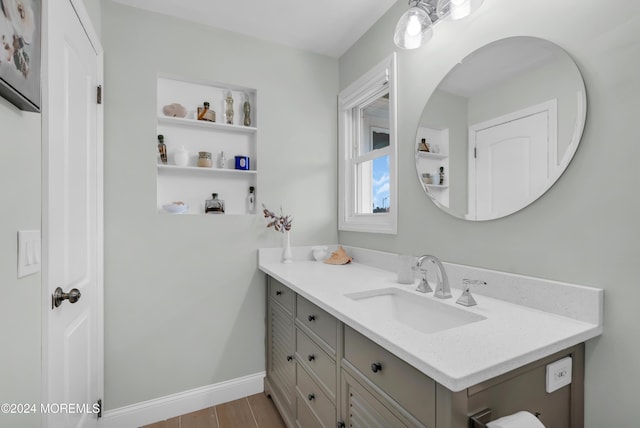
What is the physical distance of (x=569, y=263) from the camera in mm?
1074

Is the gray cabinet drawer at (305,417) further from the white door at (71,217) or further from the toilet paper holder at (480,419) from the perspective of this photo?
the white door at (71,217)

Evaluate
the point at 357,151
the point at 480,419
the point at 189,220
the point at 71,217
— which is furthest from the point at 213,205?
the point at 480,419

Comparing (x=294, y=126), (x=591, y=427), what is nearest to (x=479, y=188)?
(x=591, y=427)

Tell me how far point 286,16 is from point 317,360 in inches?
81.7

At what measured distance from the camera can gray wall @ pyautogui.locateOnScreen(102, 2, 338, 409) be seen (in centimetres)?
180

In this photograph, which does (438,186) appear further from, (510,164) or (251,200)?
(251,200)

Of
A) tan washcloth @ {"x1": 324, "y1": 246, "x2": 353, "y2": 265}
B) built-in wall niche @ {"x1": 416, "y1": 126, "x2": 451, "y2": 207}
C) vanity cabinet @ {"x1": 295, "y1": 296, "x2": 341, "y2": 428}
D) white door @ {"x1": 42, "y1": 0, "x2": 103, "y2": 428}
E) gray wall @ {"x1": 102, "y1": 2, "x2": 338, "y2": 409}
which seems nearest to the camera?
white door @ {"x1": 42, "y1": 0, "x2": 103, "y2": 428}

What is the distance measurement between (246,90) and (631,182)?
2148 mm

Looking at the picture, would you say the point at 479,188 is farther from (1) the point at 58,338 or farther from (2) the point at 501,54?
(1) the point at 58,338

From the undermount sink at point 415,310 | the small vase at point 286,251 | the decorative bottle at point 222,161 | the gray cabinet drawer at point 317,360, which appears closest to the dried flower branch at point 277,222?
the small vase at point 286,251

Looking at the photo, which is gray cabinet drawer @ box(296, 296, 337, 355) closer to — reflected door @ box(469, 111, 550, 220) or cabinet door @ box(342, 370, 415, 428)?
cabinet door @ box(342, 370, 415, 428)

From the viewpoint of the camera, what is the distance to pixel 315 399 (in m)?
1.40

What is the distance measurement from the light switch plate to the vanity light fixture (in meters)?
1.72

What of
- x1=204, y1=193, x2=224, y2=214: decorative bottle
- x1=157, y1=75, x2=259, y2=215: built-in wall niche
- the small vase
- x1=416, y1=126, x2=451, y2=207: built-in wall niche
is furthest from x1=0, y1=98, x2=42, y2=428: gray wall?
x1=416, y1=126, x2=451, y2=207: built-in wall niche
